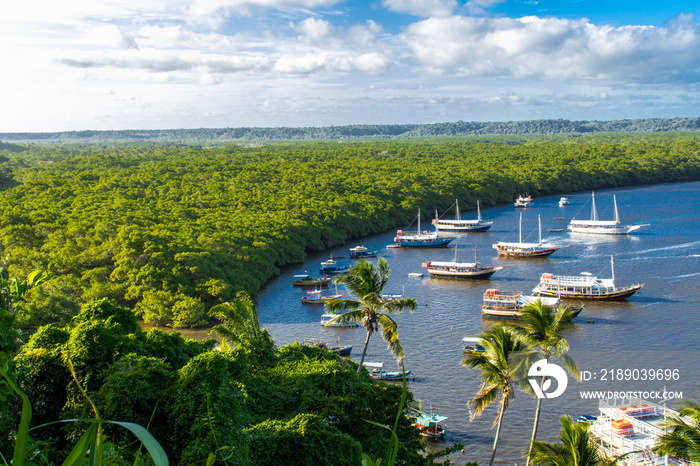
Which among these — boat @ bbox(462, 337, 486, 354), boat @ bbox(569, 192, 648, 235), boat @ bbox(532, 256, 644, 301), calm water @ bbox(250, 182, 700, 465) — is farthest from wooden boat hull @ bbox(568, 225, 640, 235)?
boat @ bbox(462, 337, 486, 354)

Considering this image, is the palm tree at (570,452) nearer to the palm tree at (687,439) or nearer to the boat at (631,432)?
the palm tree at (687,439)

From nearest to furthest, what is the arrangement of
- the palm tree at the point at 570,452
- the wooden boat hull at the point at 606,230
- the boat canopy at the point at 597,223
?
1. the palm tree at the point at 570,452
2. the wooden boat hull at the point at 606,230
3. the boat canopy at the point at 597,223

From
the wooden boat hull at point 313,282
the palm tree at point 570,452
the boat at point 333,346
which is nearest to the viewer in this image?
the palm tree at point 570,452

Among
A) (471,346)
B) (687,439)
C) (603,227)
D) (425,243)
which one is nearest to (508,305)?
(471,346)

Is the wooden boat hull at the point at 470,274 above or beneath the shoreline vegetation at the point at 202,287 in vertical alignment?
beneath

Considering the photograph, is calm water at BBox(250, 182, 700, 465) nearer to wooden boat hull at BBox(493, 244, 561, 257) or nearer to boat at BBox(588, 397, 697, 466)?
wooden boat hull at BBox(493, 244, 561, 257)

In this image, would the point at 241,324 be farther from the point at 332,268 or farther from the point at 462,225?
the point at 462,225

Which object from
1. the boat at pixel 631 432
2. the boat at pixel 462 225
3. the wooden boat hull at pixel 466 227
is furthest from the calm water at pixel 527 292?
the boat at pixel 631 432
